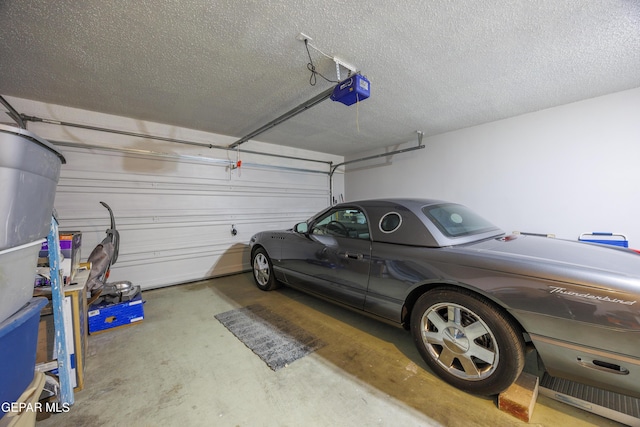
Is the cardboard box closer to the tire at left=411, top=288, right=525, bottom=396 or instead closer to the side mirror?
the side mirror

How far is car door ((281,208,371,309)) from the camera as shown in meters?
2.23

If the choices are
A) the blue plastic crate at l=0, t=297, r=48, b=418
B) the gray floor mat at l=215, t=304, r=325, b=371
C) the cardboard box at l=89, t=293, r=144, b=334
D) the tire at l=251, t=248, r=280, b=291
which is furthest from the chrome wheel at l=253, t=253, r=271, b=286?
the blue plastic crate at l=0, t=297, r=48, b=418

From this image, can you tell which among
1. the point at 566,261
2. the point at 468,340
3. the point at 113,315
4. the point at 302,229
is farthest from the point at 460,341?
the point at 113,315

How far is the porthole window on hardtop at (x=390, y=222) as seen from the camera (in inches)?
83.2

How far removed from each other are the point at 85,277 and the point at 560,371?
3.56 meters

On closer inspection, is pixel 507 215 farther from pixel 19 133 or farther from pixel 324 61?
pixel 19 133

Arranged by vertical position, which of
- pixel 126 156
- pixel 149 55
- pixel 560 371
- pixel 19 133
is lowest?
pixel 560 371

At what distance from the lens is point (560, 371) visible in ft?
4.27

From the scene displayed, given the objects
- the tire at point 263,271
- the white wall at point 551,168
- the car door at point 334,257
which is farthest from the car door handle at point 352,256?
the white wall at point 551,168

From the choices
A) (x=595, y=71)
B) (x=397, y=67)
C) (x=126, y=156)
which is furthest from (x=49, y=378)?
(x=595, y=71)

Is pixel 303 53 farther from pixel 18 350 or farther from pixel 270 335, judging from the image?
pixel 270 335

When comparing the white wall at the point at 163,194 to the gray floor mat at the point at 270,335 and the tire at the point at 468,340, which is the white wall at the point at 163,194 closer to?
the gray floor mat at the point at 270,335

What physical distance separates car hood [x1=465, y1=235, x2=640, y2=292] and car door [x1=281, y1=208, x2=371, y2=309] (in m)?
0.95

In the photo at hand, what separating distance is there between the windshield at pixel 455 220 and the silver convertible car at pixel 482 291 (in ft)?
0.05
